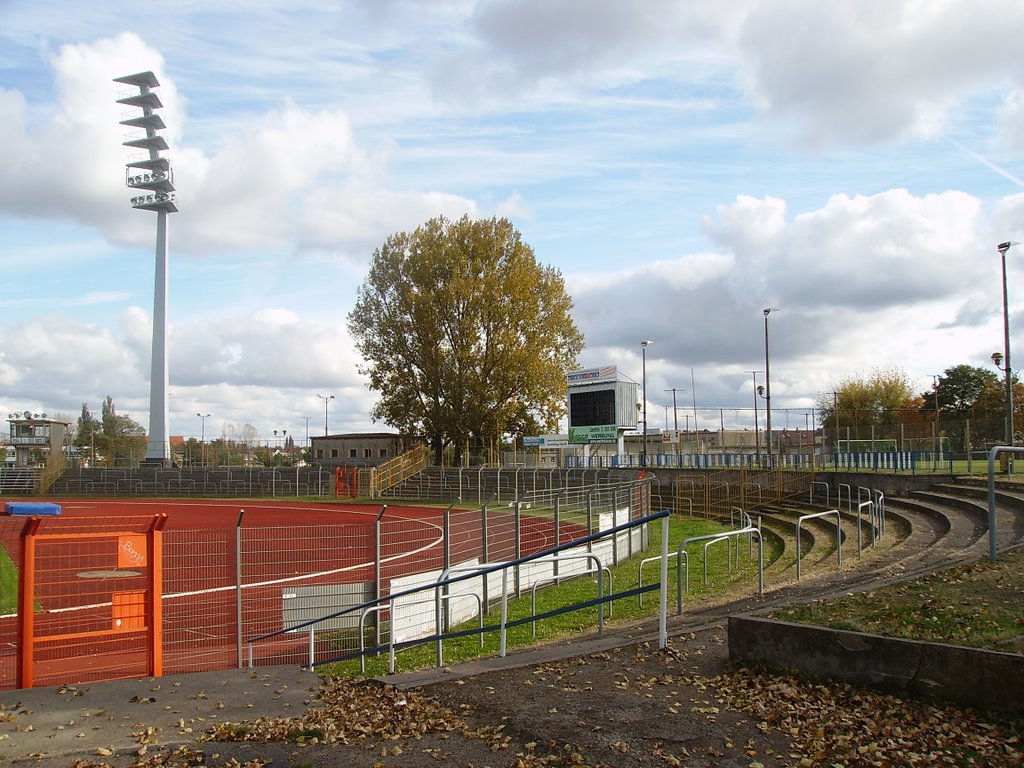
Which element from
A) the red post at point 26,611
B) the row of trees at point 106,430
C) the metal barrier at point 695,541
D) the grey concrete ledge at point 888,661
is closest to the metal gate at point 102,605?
the red post at point 26,611

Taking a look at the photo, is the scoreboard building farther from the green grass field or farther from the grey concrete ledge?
the grey concrete ledge

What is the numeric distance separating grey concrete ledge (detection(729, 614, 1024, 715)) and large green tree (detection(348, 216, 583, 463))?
45267 mm

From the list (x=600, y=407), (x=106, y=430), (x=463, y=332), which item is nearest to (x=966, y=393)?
(x=600, y=407)

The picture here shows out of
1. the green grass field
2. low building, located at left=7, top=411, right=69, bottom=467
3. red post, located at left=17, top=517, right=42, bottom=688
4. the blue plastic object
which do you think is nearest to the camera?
the blue plastic object

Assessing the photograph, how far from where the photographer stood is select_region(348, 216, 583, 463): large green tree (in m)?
52.8

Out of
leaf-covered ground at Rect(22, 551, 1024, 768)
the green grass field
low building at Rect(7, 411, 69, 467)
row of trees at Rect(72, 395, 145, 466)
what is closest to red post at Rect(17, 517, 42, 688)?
leaf-covered ground at Rect(22, 551, 1024, 768)

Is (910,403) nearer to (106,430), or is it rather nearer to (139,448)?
(139,448)

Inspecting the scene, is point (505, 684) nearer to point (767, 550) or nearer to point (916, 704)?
point (916, 704)

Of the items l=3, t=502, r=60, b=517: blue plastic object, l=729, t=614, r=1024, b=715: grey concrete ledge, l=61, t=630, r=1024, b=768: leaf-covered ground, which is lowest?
l=61, t=630, r=1024, b=768: leaf-covered ground

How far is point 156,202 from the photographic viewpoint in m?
71.6

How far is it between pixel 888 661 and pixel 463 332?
4747 cm

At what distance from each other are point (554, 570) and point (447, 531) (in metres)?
4.42

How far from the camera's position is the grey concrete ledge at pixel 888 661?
18.8 ft

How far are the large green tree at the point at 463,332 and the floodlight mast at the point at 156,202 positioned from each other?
21.0 m
